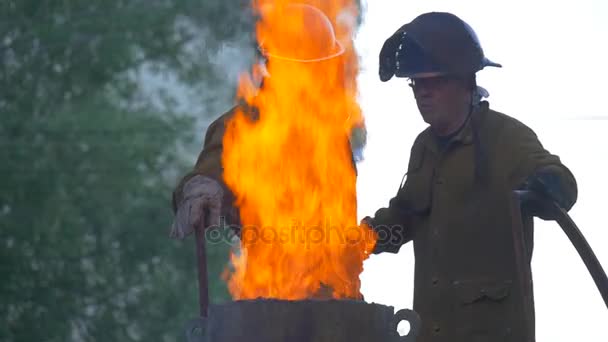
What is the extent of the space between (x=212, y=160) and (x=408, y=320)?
138 centimetres

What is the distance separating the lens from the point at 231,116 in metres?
7.44

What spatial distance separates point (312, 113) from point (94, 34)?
1259 cm

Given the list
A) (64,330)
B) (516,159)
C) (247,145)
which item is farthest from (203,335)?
(64,330)

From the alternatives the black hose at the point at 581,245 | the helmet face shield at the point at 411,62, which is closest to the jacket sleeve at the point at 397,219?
the helmet face shield at the point at 411,62

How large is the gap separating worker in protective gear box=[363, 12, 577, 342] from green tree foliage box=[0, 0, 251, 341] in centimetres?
1070

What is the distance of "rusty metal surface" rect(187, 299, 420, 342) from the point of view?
602 centimetres

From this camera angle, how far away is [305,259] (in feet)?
22.2

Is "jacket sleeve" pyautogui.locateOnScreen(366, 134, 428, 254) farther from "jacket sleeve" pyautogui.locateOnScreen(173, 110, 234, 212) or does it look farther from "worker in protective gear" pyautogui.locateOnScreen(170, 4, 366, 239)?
"jacket sleeve" pyautogui.locateOnScreen(173, 110, 234, 212)

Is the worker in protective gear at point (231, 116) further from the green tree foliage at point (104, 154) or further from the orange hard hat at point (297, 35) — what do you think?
the green tree foliage at point (104, 154)

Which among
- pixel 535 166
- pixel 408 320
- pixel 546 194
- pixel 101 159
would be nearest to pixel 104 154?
pixel 101 159

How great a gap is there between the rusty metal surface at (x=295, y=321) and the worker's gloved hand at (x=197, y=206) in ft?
2.32

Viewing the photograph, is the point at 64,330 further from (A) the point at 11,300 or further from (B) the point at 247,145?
(B) the point at 247,145

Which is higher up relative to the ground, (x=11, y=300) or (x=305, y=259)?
(x=11, y=300)

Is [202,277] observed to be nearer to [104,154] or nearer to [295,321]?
[295,321]
